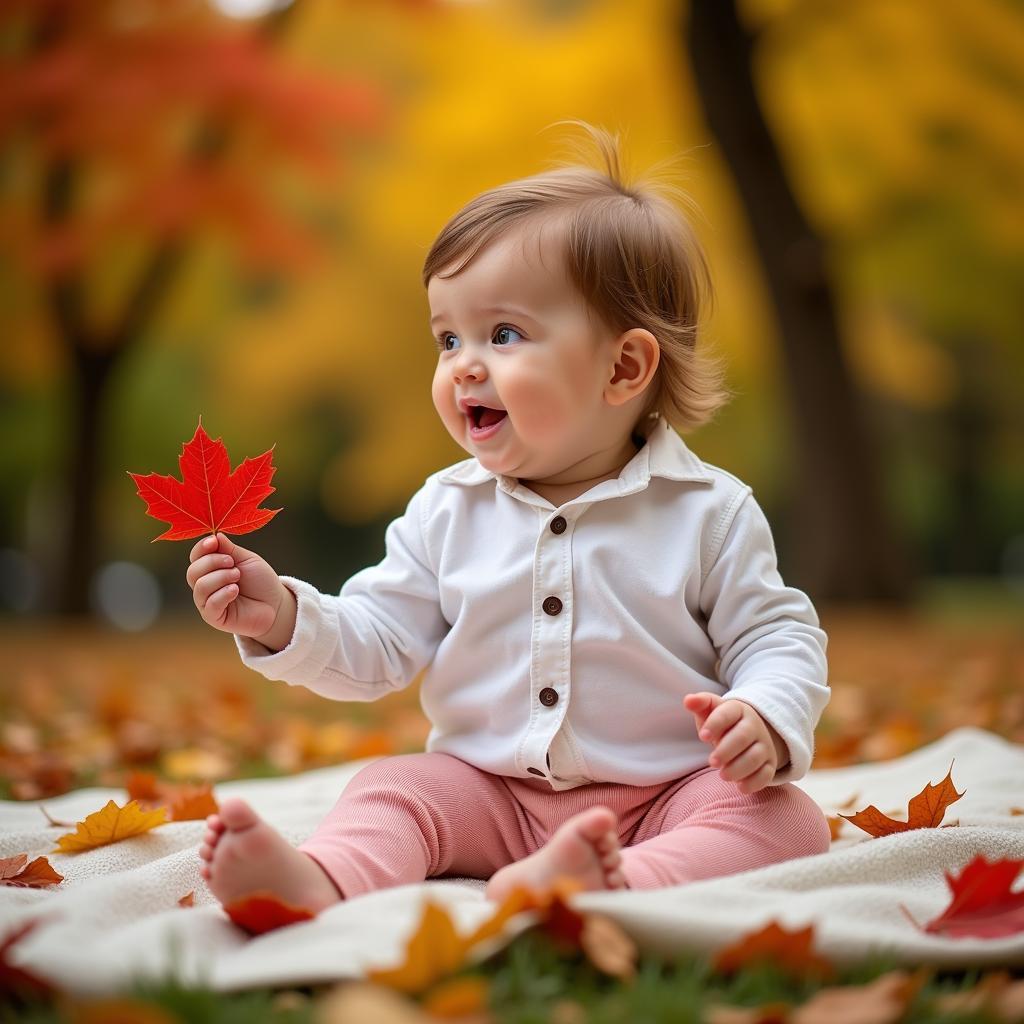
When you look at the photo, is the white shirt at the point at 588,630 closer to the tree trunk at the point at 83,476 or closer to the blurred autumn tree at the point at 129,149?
the blurred autumn tree at the point at 129,149

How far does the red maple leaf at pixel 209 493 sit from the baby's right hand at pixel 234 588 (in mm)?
30

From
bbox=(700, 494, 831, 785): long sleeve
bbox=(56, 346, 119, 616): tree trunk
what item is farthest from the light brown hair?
bbox=(56, 346, 119, 616): tree trunk

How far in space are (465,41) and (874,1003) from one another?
408 inches

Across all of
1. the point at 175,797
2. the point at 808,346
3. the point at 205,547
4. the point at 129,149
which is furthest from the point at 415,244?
the point at 129,149

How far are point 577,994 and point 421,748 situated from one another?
1838 millimetres

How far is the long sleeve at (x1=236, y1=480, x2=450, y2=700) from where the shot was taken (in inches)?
67.9

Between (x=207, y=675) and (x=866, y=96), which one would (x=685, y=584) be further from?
(x=866, y=96)

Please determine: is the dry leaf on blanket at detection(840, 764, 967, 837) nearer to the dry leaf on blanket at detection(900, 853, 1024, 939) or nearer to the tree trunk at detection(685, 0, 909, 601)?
the dry leaf on blanket at detection(900, 853, 1024, 939)

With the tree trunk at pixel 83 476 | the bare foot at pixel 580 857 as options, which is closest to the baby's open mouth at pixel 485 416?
the bare foot at pixel 580 857

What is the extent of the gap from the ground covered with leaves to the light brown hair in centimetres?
89

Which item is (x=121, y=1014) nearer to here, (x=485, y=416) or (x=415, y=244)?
(x=485, y=416)

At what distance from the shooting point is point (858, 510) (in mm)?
7188

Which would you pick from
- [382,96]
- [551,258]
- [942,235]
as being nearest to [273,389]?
[382,96]

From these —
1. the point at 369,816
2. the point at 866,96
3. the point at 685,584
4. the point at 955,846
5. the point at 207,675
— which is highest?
the point at 866,96
